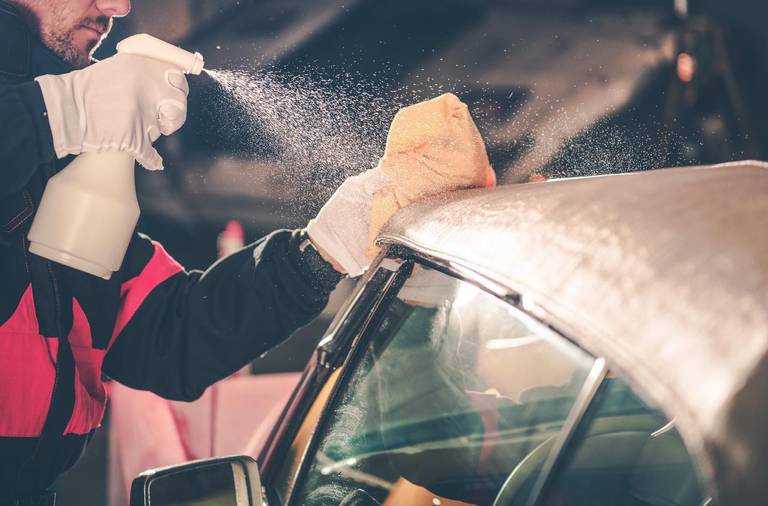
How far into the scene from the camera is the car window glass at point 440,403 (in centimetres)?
110

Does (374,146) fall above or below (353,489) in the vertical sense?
below

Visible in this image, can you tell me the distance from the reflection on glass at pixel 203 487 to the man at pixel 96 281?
716mm

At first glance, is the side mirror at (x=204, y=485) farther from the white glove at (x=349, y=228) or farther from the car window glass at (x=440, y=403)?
the white glove at (x=349, y=228)

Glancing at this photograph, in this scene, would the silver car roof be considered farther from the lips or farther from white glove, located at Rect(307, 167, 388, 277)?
the lips

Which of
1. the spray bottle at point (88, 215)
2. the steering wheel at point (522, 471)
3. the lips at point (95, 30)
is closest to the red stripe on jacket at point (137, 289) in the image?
the spray bottle at point (88, 215)

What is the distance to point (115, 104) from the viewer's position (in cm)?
174

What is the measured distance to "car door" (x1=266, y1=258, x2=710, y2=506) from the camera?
912mm

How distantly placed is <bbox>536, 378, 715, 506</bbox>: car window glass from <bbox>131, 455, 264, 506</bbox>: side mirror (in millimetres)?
530

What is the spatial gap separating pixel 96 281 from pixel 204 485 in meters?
0.97

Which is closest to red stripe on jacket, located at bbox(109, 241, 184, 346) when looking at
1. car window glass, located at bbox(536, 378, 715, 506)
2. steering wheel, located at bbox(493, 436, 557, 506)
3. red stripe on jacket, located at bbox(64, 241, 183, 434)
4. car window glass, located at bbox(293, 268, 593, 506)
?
red stripe on jacket, located at bbox(64, 241, 183, 434)

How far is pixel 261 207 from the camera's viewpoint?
7.08 meters

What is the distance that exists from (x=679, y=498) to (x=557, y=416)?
0.21m

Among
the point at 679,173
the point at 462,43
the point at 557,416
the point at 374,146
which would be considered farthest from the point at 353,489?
the point at 462,43

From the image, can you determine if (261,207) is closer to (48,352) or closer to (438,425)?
(48,352)
